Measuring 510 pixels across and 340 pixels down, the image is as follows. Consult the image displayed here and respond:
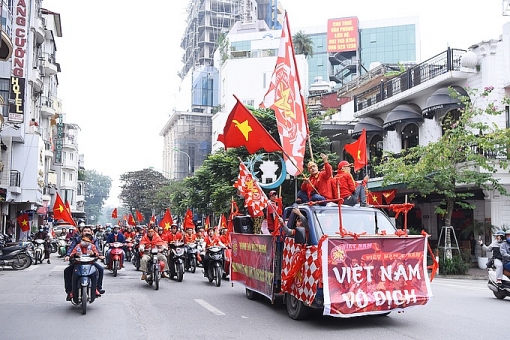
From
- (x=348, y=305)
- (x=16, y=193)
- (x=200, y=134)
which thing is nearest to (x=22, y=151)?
(x=16, y=193)

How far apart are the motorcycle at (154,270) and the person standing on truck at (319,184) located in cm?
493

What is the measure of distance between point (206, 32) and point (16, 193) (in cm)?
6062

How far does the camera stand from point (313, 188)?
10102 millimetres

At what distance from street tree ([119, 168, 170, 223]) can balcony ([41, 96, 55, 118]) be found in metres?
24.8

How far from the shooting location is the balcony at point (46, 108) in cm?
4746

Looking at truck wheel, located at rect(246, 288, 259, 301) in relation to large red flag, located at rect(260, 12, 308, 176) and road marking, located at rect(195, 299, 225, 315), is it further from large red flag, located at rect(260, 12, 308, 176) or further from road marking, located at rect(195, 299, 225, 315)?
large red flag, located at rect(260, 12, 308, 176)

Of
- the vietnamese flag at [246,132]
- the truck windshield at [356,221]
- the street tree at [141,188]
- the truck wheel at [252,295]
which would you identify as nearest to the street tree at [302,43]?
the street tree at [141,188]

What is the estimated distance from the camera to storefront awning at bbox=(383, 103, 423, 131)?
27.0 meters

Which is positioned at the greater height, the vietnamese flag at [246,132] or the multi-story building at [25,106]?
the multi-story building at [25,106]

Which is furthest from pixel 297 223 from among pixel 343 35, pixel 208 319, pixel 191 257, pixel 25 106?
pixel 343 35

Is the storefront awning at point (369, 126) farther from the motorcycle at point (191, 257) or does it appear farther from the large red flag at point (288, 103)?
the large red flag at point (288, 103)

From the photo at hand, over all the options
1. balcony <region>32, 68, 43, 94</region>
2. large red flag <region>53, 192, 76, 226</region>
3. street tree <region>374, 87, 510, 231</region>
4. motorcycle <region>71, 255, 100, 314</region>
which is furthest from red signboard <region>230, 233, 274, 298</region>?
balcony <region>32, 68, 43, 94</region>

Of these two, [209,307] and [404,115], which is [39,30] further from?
[209,307]

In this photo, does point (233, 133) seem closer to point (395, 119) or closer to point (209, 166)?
point (395, 119)
